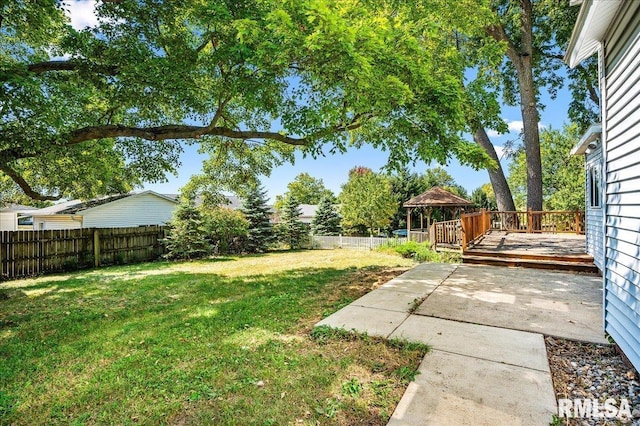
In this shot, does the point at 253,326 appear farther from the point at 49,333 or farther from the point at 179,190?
the point at 179,190

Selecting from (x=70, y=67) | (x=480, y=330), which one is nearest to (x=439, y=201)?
(x=480, y=330)

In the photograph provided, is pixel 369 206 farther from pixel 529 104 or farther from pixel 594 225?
pixel 594 225

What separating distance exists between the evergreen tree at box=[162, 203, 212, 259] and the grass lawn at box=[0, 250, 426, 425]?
687 centimetres

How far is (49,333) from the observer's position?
437 cm

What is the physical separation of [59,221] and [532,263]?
2123 centimetres

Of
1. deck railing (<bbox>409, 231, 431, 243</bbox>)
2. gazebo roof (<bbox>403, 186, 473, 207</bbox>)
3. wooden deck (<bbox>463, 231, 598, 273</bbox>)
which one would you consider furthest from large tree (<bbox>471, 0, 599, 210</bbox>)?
wooden deck (<bbox>463, 231, 598, 273</bbox>)

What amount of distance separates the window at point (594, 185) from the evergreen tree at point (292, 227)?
14.1 m

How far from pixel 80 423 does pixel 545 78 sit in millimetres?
21771

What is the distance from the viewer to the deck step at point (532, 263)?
709cm

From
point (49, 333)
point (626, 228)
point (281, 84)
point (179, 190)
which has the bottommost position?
A: point (49, 333)

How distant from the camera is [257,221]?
17.6 m

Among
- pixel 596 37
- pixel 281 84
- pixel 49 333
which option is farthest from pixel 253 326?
pixel 281 84

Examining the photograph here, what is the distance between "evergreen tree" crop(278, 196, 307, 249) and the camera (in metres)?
19.2

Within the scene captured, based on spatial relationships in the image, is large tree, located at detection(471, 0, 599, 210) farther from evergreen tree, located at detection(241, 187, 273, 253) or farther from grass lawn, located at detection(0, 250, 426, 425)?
grass lawn, located at detection(0, 250, 426, 425)
